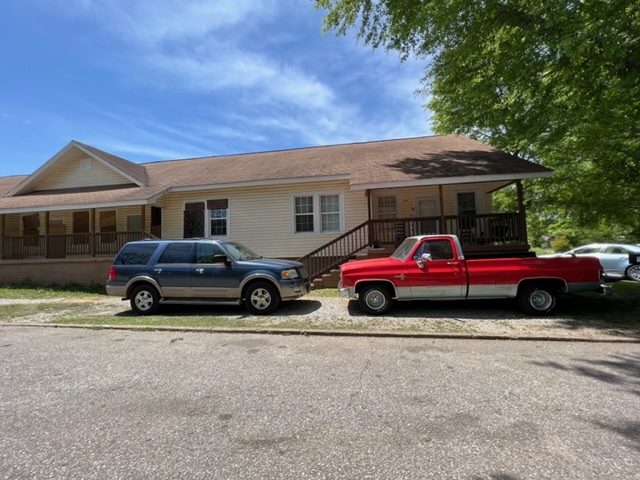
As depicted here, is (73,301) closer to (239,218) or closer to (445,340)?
(239,218)

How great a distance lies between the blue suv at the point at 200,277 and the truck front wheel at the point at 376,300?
160cm

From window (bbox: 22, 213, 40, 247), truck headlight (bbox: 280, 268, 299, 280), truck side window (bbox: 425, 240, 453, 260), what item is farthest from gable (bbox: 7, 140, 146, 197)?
truck side window (bbox: 425, 240, 453, 260)

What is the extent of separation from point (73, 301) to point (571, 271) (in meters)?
13.7

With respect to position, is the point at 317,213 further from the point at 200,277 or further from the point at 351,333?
the point at 351,333

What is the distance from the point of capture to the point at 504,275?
8273 mm

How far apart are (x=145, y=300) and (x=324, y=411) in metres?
7.11

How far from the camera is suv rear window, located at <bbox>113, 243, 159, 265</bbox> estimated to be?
963cm

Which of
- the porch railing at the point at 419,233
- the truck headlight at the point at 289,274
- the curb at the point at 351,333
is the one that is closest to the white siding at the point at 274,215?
the porch railing at the point at 419,233

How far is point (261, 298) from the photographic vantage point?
9.08 meters

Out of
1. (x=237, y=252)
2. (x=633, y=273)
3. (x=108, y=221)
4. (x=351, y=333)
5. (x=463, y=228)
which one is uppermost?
(x=108, y=221)

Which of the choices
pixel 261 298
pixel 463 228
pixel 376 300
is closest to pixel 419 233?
pixel 463 228

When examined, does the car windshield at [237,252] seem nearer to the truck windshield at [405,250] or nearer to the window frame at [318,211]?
the truck windshield at [405,250]

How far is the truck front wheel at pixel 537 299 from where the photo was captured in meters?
8.37

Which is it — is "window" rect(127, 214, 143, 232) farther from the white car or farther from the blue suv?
the white car
